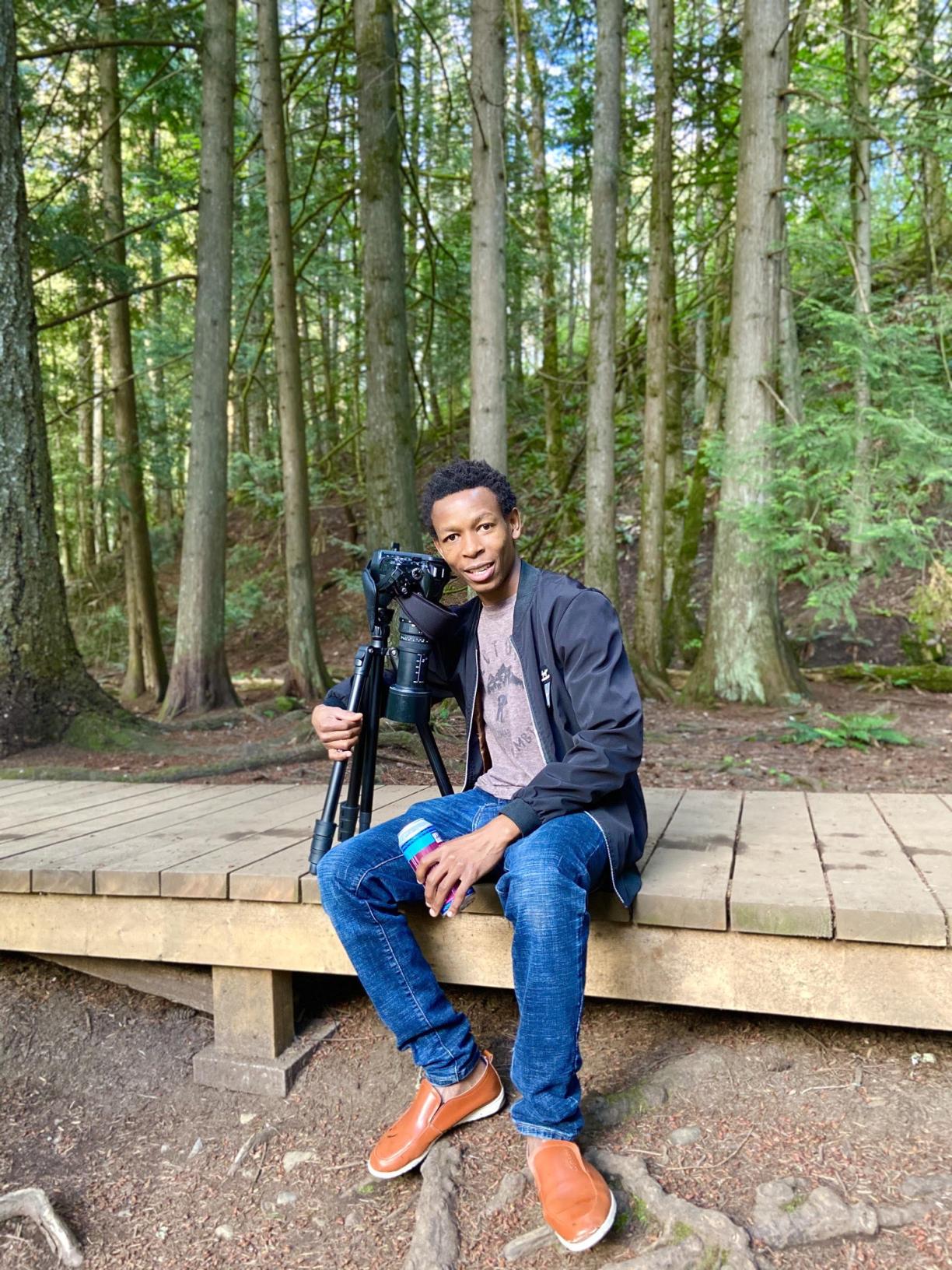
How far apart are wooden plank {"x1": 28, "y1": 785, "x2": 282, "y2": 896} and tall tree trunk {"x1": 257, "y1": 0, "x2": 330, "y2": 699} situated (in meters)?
5.49

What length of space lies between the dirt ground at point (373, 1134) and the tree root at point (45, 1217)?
0.11 ft

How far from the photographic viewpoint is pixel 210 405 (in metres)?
9.17

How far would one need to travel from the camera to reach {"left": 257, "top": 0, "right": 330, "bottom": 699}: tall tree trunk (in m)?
8.82

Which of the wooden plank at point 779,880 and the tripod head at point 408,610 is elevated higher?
the tripod head at point 408,610

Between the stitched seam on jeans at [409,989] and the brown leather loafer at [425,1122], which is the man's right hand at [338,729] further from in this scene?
the brown leather loafer at [425,1122]

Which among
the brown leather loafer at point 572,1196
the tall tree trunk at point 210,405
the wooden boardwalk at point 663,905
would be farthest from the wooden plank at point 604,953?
the tall tree trunk at point 210,405

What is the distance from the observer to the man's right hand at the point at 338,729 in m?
2.46

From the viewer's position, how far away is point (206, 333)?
9.17 meters

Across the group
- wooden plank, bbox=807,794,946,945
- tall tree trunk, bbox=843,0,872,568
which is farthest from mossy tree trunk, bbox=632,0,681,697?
wooden plank, bbox=807,794,946,945

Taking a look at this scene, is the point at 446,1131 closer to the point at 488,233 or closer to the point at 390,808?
the point at 390,808

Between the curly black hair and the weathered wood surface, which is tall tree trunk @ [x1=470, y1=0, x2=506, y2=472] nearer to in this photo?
the weathered wood surface

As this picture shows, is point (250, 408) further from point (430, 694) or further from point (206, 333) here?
point (430, 694)

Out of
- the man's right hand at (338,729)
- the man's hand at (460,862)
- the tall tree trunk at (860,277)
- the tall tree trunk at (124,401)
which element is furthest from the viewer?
the tall tree trunk at (124,401)

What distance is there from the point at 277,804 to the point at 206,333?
23.2 feet
